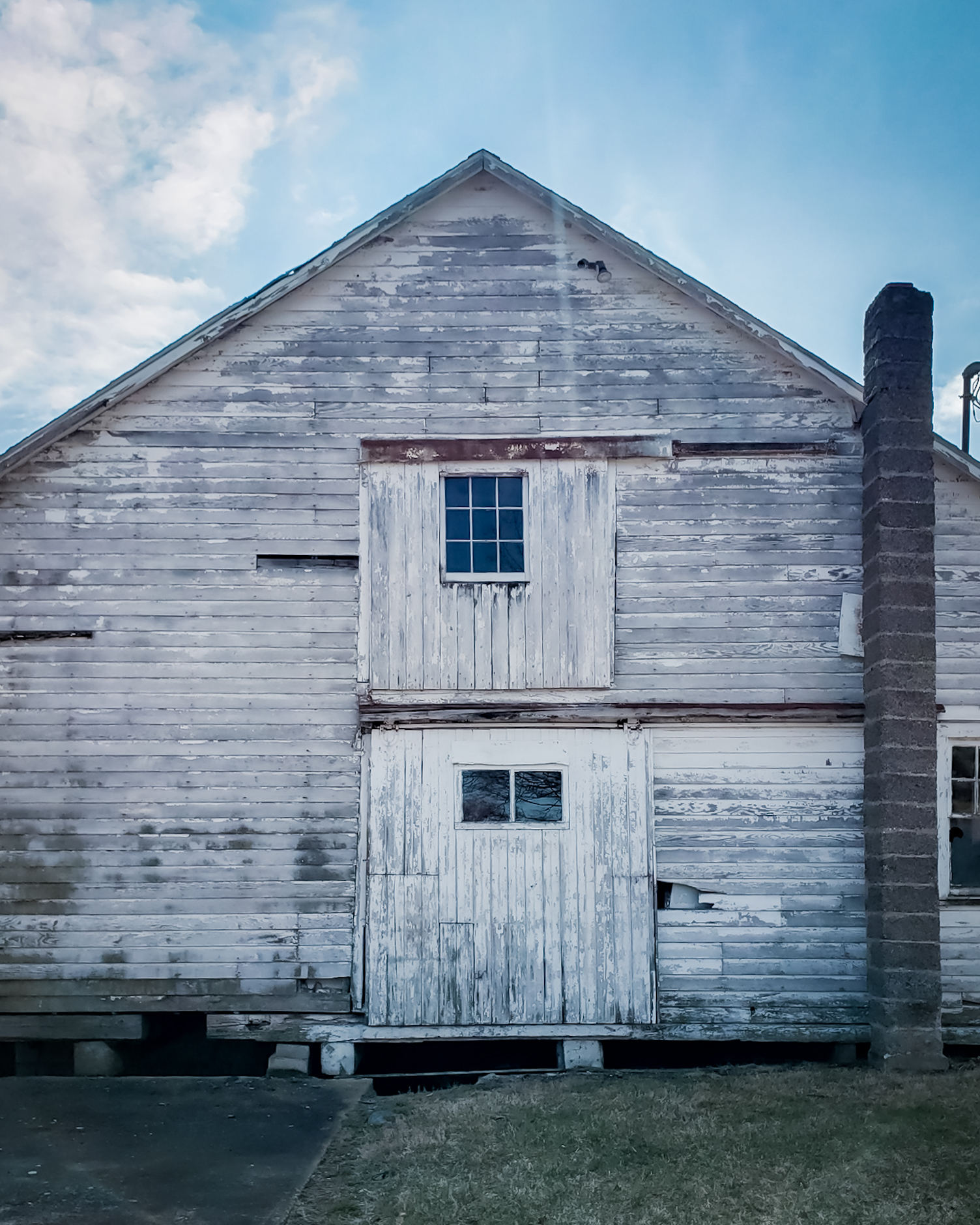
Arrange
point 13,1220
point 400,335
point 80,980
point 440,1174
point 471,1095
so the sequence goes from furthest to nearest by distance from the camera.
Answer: point 400,335
point 80,980
point 471,1095
point 440,1174
point 13,1220

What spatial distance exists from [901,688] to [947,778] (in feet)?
4.18

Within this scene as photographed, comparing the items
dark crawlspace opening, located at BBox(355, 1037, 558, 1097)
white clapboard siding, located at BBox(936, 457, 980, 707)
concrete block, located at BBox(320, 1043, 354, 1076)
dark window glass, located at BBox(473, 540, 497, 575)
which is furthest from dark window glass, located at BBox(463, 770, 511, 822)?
white clapboard siding, located at BBox(936, 457, 980, 707)

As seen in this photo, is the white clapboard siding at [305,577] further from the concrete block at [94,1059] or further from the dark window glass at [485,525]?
the dark window glass at [485,525]

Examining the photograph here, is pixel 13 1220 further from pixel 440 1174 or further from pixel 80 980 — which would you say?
pixel 80 980

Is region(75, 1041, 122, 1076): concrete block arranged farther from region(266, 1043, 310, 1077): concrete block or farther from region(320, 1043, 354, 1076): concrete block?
region(320, 1043, 354, 1076): concrete block

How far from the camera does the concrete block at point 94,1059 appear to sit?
9102 mm

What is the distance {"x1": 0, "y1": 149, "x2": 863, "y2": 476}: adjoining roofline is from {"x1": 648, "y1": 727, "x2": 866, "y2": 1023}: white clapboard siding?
3564 mm

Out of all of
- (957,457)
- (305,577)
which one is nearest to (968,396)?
(957,457)

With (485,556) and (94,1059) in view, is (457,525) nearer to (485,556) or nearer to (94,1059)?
(485,556)

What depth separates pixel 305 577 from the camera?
31.1ft

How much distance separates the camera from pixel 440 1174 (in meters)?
6.24

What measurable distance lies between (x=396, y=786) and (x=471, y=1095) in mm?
2789

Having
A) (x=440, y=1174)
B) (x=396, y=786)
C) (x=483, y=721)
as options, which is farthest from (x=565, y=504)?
(x=440, y=1174)

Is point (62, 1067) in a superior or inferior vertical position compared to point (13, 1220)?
inferior
